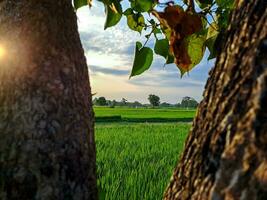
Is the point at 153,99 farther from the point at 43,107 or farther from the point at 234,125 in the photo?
the point at 234,125

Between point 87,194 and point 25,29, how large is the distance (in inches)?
13.8

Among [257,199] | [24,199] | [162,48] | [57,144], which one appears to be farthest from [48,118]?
[257,199]

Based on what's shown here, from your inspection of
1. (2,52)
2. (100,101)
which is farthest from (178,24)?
Result: (100,101)

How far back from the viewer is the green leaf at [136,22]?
127 cm

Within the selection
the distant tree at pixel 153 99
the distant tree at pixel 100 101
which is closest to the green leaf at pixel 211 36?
the distant tree at pixel 100 101

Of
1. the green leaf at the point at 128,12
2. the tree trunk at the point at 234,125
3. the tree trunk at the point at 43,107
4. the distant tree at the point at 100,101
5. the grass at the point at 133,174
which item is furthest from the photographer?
the distant tree at the point at 100,101

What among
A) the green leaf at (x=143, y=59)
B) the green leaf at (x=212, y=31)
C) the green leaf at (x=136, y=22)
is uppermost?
the green leaf at (x=136, y=22)

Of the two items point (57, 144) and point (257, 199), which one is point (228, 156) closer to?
point (257, 199)

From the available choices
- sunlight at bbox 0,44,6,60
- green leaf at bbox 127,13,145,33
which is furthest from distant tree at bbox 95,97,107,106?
sunlight at bbox 0,44,6,60

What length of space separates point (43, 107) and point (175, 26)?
1.00 ft

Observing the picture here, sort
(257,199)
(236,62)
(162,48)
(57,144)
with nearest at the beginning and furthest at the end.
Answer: (257,199)
(236,62)
(57,144)
(162,48)

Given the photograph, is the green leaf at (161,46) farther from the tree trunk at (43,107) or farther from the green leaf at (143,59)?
the tree trunk at (43,107)

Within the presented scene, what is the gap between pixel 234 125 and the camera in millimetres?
662

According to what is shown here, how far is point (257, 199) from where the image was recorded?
594mm
